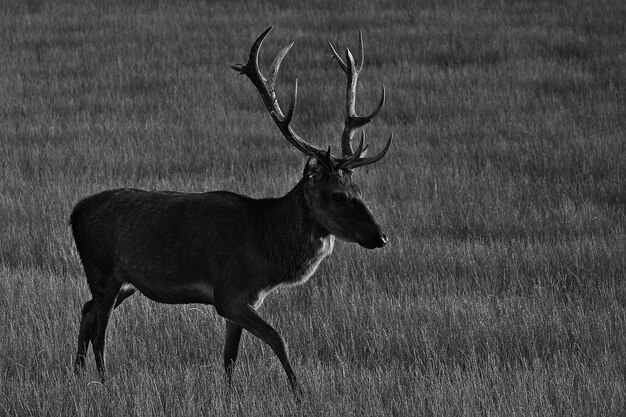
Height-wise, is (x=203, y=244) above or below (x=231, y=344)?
above

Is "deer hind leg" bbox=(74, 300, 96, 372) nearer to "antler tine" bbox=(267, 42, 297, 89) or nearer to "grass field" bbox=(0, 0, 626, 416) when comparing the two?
"grass field" bbox=(0, 0, 626, 416)

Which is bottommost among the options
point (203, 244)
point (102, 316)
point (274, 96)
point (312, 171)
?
point (102, 316)

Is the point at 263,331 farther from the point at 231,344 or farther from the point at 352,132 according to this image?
the point at 352,132

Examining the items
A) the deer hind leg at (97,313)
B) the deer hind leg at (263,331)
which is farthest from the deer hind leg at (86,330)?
the deer hind leg at (263,331)

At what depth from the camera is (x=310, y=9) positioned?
20.8 m

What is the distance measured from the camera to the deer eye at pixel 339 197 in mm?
5426

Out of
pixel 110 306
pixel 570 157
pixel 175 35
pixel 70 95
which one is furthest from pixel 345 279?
pixel 175 35

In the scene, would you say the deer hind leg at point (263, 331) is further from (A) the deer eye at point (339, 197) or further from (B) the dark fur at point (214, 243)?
(A) the deer eye at point (339, 197)

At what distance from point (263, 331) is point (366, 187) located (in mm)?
5479

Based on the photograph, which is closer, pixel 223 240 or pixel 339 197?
pixel 339 197

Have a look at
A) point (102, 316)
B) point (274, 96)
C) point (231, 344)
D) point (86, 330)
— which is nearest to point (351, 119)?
point (274, 96)

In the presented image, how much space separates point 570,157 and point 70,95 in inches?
Answer: 287

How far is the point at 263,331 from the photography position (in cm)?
521

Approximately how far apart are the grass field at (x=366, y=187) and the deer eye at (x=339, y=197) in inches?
36.7
